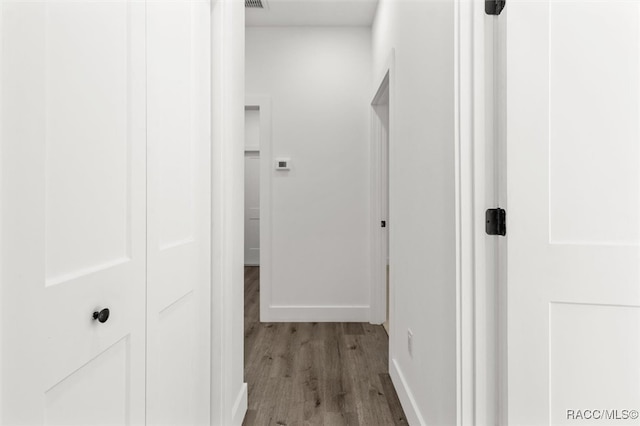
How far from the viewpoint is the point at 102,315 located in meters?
0.75

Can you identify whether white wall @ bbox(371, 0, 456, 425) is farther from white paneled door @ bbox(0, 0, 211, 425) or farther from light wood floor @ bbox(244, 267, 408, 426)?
white paneled door @ bbox(0, 0, 211, 425)

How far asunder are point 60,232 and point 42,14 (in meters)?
0.37

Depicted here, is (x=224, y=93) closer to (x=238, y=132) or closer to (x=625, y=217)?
(x=238, y=132)

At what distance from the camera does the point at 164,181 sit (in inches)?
41.6

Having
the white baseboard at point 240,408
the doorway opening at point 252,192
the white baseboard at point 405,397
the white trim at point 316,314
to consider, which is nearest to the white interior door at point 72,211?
the white baseboard at point 240,408

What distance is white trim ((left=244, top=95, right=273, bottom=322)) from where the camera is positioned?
3217 mm

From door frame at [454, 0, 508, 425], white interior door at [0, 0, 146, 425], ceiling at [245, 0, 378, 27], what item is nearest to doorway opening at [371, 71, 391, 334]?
ceiling at [245, 0, 378, 27]

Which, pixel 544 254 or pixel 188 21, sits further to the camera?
pixel 188 21

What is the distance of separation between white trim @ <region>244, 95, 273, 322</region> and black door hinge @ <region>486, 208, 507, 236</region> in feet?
7.65

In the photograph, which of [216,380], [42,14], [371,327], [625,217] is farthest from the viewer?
[371,327]

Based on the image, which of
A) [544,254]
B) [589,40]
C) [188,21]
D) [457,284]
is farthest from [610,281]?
[188,21]

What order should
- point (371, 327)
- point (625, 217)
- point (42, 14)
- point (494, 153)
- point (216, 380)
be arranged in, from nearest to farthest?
point (42, 14) → point (625, 217) → point (494, 153) → point (216, 380) → point (371, 327)

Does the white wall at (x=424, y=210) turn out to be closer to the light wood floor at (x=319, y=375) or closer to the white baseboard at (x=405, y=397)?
the white baseboard at (x=405, y=397)

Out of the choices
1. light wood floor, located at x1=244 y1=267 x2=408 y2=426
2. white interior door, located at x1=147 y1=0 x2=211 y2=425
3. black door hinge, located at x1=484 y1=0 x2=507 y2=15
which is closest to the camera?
white interior door, located at x1=147 y1=0 x2=211 y2=425
